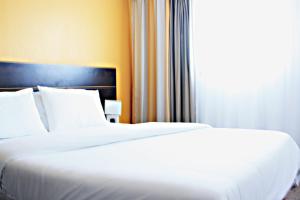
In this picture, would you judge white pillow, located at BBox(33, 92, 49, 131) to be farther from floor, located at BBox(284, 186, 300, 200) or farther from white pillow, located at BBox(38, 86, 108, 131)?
floor, located at BBox(284, 186, 300, 200)

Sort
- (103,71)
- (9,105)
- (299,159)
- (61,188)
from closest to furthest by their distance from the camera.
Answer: (61,188) → (9,105) → (299,159) → (103,71)

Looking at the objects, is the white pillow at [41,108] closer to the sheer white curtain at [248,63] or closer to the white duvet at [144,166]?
the white duvet at [144,166]

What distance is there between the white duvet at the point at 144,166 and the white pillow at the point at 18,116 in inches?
16.7

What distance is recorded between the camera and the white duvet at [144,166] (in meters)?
1.44

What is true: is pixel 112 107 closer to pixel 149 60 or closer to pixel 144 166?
pixel 149 60

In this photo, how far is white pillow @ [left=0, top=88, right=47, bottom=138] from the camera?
8.32 ft

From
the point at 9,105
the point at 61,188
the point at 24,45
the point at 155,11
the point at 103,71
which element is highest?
the point at 155,11

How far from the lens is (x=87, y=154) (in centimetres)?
200

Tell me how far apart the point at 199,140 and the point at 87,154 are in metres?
0.92

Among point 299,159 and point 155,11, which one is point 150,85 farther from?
point 299,159

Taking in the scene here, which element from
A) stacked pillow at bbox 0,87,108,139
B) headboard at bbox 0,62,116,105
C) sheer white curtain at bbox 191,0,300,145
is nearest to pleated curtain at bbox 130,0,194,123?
sheer white curtain at bbox 191,0,300,145

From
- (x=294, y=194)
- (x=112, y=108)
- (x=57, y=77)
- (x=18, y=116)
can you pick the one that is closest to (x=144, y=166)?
(x=18, y=116)

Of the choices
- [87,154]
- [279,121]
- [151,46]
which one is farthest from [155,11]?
[87,154]

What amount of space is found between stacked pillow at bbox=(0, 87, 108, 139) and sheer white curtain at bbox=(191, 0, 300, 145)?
1499mm
